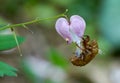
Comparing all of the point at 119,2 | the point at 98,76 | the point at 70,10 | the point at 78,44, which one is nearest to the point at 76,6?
the point at 70,10

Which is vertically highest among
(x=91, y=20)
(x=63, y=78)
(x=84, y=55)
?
(x=91, y=20)

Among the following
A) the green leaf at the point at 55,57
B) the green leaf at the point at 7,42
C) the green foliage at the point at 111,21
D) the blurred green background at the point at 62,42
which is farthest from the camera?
the green foliage at the point at 111,21

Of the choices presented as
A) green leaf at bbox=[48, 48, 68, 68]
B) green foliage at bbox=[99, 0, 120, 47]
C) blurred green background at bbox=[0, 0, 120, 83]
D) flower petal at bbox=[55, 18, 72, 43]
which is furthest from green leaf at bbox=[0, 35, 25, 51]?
green foliage at bbox=[99, 0, 120, 47]

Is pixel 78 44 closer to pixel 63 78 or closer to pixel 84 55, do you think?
pixel 84 55

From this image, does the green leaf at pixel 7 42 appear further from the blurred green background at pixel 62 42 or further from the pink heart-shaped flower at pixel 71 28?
the blurred green background at pixel 62 42

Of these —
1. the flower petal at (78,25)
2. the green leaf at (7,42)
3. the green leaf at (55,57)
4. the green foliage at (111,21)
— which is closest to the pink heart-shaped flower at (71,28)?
the flower petal at (78,25)

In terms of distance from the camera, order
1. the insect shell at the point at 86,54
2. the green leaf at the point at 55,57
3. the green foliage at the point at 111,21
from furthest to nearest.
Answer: the green foliage at the point at 111,21 → the green leaf at the point at 55,57 → the insect shell at the point at 86,54

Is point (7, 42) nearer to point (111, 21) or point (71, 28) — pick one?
point (71, 28)
